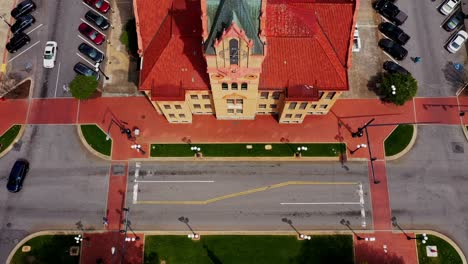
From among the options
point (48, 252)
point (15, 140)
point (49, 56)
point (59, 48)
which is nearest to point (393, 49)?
point (59, 48)

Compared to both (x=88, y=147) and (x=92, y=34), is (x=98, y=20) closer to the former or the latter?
(x=92, y=34)

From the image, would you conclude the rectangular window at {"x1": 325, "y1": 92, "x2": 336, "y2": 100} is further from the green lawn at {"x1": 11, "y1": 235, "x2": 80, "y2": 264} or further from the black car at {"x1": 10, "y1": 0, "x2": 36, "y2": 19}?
the black car at {"x1": 10, "y1": 0, "x2": 36, "y2": 19}

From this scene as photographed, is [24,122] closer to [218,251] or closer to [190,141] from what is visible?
[190,141]

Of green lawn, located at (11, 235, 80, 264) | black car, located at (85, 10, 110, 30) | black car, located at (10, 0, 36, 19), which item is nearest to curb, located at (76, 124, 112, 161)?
green lawn, located at (11, 235, 80, 264)

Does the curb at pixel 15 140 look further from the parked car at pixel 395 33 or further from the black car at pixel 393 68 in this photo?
the parked car at pixel 395 33

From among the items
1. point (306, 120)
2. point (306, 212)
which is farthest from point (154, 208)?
point (306, 120)
